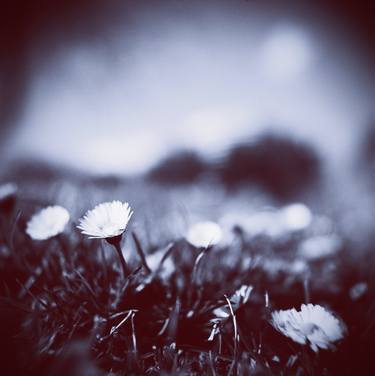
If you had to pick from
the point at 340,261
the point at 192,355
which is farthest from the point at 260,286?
the point at 340,261

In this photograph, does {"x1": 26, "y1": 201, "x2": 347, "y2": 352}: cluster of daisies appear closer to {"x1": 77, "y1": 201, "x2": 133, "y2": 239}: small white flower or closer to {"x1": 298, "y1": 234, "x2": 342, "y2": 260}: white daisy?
{"x1": 77, "y1": 201, "x2": 133, "y2": 239}: small white flower

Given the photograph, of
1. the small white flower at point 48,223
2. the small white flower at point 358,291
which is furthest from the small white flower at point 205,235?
the small white flower at point 358,291

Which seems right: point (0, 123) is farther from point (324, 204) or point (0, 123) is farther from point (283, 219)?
point (324, 204)

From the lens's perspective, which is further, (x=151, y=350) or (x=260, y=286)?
(x=260, y=286)

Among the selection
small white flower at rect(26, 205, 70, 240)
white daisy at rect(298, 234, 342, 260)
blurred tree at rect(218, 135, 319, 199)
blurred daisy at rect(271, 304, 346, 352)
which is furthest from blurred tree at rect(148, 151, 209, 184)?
blurred daisy at rect(271, 304, 346, 352)

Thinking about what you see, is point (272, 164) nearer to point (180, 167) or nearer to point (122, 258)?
point (180, 167)

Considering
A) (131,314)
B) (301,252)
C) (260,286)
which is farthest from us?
(301,252)
